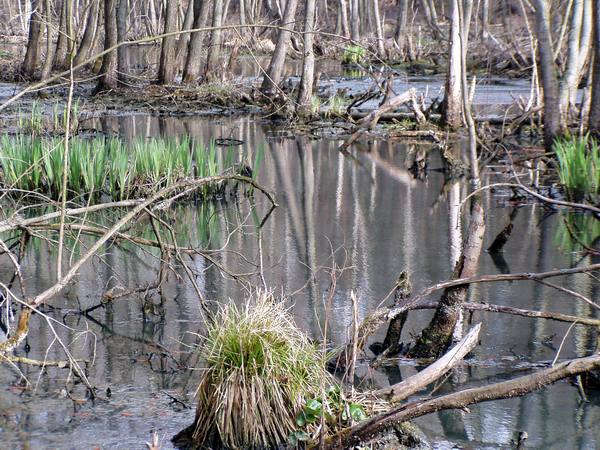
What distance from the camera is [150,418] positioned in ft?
15.7

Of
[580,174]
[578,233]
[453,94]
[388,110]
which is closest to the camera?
[578,233]

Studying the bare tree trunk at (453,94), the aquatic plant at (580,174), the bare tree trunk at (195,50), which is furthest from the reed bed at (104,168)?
the bare tree trunk at (195,50)

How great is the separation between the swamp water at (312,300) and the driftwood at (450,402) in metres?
0.69

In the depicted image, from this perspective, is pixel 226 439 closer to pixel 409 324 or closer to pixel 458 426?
pixel 458 426

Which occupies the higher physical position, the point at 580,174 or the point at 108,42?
the point at 108,42

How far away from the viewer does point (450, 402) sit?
12.9ft

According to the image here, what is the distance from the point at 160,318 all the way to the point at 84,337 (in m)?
0.65

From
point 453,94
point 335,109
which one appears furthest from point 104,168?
point 335,109

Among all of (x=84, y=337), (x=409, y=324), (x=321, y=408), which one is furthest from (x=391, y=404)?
Answer: (x=84, y=337)

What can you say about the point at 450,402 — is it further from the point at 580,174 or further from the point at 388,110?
the point at 388,110

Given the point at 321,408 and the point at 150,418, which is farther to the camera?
the point at 150,418

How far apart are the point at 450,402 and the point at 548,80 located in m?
10.2

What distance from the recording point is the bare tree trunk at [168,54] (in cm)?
2383

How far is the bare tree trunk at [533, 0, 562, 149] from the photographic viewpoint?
13.1 meters
